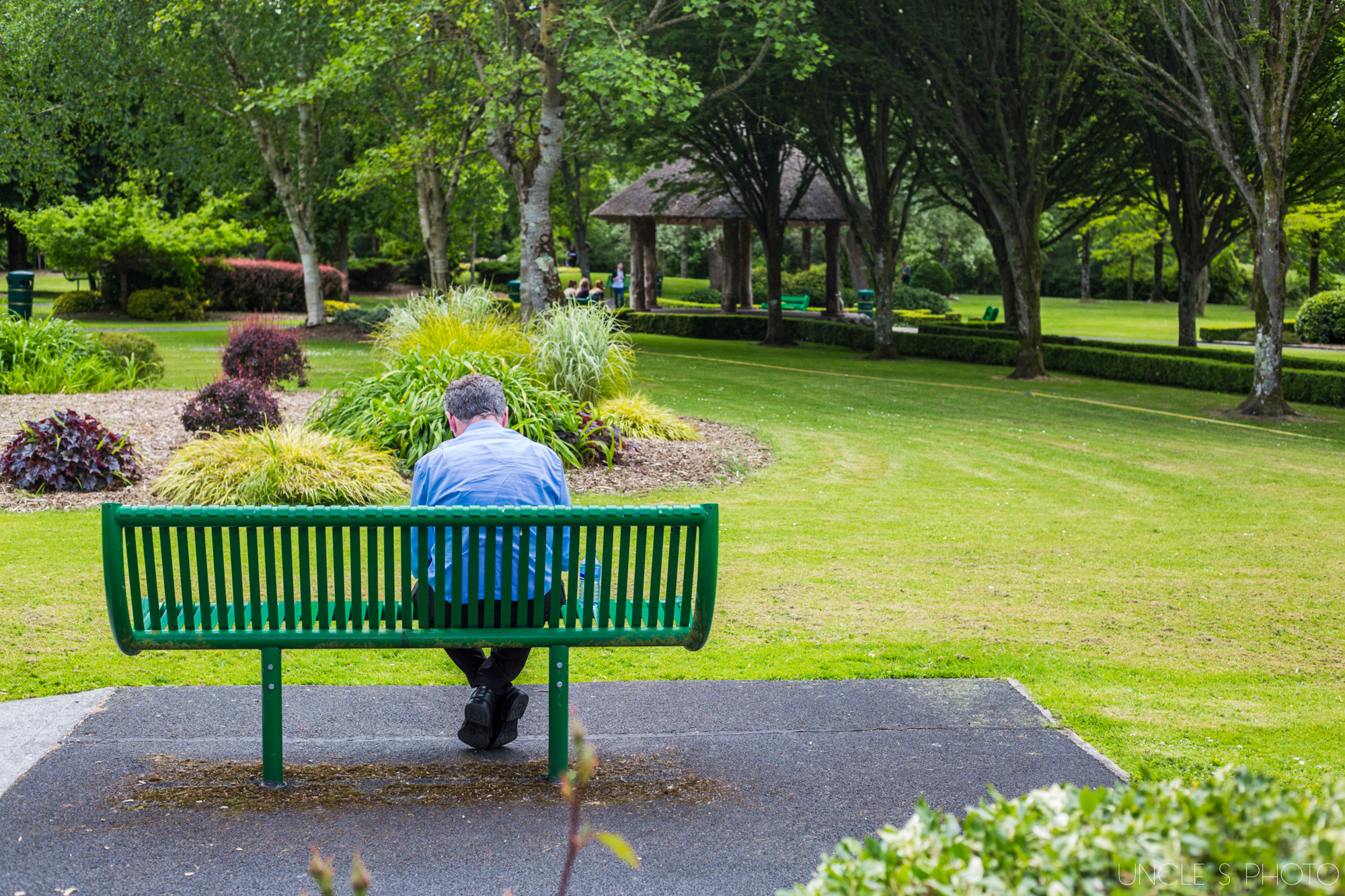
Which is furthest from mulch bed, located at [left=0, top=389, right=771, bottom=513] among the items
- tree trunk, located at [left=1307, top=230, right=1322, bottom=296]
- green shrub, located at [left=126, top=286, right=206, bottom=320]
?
tree trunk, located at [left=1307, top=230, right=1322, bottom=296]

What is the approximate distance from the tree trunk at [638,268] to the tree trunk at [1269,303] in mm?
24561

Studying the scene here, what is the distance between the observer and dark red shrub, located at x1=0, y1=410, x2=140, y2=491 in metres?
8.87

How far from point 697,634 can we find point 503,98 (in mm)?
17838

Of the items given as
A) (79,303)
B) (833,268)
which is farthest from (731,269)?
(79,303)

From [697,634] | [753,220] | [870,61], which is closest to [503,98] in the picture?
[870,61]

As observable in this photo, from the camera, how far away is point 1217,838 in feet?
5.67

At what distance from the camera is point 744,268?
40125mm

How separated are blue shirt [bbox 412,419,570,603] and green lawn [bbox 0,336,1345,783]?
1.22 metres

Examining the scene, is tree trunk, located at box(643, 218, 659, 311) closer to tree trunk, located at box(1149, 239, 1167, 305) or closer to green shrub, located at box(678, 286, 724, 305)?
green shrub, located at box(678, 286, 724, 305)

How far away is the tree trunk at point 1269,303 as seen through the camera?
1603 cm

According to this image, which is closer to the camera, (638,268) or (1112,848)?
(1112,848)

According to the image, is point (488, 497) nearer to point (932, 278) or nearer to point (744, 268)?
point (744, 268)

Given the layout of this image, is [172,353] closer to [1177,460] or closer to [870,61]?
[870,61]

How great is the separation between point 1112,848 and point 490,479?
287 cm
